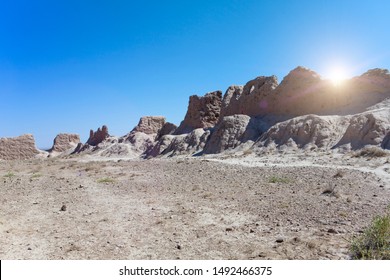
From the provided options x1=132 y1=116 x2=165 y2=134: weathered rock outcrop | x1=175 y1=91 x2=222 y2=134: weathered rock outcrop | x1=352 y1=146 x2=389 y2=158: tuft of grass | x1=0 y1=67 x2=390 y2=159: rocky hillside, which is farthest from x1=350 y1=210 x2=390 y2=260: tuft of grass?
x1=132 y1=116 x2=165 y2=134: weathered rock outcrop

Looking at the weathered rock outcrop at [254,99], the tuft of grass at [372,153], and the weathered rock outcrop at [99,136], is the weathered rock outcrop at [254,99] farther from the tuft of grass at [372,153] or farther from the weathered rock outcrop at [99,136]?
the weathered rock outcrop at [99,136]

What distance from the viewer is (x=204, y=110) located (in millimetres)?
57375

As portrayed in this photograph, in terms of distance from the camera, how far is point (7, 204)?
11695 millimetres

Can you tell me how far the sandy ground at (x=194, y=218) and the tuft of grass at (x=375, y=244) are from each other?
34 centimetres

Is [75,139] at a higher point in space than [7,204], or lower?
higher

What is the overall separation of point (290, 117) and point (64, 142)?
70.5 metres

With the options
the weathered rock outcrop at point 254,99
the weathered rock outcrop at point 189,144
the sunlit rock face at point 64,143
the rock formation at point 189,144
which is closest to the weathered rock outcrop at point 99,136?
the sunlit rock face at point 64,143

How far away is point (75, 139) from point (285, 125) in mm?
74110

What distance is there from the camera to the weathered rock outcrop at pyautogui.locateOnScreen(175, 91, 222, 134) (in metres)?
57.2

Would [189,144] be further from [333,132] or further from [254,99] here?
[333,132]

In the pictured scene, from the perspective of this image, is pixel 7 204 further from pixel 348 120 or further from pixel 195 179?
pixel 348 120

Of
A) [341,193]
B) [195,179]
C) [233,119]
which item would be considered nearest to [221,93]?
[233,119]

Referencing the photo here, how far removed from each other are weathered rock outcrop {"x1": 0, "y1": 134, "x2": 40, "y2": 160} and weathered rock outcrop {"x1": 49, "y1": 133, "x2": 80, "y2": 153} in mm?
23638

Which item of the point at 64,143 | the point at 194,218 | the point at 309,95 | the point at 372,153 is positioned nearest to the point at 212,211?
the point at 194,218
